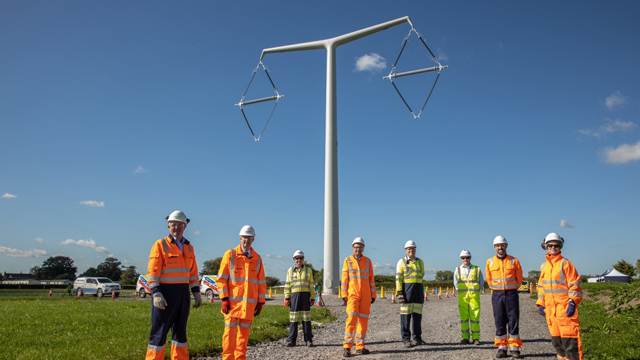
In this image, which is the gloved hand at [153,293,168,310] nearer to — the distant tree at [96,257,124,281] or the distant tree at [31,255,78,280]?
the distant tree at [96,257,124,281]

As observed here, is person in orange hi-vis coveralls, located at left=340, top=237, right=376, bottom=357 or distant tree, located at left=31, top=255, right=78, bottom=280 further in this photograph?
distant tree, located at left=31, top=255, right=78, bottom=280

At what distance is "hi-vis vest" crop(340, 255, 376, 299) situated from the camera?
9.94 metres

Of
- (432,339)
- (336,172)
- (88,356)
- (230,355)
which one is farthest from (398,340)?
(336,172)

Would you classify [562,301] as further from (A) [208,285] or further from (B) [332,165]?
(A) [208,285]

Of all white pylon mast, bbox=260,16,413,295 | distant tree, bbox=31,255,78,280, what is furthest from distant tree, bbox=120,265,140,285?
white pylon mast, bbox=260,16,413,295

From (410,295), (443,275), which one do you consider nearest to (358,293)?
(410,295)

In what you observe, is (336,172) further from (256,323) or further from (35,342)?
(35,342)

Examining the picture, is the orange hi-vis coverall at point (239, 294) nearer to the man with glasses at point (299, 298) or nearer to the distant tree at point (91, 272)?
the man with glasses at point (299, 298)

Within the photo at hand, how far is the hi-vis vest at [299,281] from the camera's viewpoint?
37.2ft

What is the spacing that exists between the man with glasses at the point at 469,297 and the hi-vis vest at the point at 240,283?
18.9 ft

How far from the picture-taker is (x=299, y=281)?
11.4 metres

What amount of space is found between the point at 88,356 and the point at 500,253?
8692mm

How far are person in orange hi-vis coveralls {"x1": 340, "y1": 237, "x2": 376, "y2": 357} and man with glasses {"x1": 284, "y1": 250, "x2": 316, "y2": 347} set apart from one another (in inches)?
54.6

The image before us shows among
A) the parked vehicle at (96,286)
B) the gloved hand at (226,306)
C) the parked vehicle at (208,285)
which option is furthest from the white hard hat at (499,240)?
the parked vehicle at (96,286)
